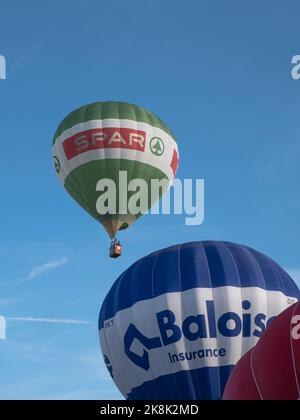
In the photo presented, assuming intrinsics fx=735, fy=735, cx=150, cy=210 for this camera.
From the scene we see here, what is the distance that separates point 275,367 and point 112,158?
13.5 meters

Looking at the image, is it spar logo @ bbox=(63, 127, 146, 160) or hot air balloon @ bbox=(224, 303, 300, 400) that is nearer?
hot air balloon @ bbox=(224, 303, 300, 400)

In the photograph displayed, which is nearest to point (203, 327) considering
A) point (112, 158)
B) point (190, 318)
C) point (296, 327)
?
point (190, 318)

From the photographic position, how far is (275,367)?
1142 cm

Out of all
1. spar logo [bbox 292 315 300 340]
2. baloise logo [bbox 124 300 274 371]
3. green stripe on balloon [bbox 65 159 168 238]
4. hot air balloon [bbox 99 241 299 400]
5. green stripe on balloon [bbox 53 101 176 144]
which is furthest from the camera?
green stripe on balloon [bbox 53 101 176 144]

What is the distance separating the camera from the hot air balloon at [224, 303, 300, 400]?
1121cm

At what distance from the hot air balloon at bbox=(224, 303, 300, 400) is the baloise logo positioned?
7.25 meters

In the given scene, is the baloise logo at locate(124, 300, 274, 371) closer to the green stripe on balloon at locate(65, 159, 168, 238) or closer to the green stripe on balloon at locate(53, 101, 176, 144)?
the green stripe on balloon at locate(65, 159, 168, 238)

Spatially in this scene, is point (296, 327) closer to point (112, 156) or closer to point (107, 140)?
point (112, 156)

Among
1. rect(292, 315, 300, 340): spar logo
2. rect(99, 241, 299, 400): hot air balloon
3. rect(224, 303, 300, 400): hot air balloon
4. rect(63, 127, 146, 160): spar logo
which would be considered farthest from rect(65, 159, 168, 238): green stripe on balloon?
rect(292, 315, 300, 340): spar logo

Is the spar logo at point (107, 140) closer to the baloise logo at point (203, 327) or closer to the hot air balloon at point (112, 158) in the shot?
the hot air balloon at point (112, 158)

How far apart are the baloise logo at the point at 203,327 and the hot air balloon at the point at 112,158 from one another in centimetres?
439

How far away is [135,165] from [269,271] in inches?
236
